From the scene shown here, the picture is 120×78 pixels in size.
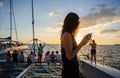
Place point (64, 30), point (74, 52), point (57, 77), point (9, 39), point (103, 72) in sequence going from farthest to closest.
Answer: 1. point (9, 39)
2. point (57, 77)
3. point (103, 72)
4. point (64, 30)
5. point (74, 52)

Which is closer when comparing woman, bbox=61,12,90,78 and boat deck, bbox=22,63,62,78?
woman, bbox=61,12,90,78

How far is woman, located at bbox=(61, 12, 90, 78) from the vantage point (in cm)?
370

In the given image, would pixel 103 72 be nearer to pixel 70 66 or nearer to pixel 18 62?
pixel 70 66

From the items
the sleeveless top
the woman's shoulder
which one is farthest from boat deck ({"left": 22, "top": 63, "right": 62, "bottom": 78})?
the woman's shoulder

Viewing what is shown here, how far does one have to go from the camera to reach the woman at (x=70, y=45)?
3701 millimetres

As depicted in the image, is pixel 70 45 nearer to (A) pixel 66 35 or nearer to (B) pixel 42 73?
(A) pixel 66 35

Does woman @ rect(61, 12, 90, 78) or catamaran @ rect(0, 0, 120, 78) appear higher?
woman @ rect(61, 12, 90, 78)

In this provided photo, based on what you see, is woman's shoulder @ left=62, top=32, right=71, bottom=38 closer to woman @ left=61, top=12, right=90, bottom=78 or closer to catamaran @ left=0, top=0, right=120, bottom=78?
woman @ left=61, top=12, right=90, bottom=78

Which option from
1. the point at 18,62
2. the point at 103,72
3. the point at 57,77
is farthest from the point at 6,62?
the point at 103,72

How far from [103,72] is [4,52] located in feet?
122

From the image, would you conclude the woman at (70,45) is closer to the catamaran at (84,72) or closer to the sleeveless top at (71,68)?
the sleeveless top at (71,68)

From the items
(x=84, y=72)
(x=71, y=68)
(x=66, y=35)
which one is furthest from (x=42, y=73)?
(x=66, y=35)

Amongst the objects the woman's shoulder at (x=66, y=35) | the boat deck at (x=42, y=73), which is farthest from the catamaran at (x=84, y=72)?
the woman's shoulder at (x=66, y=35)

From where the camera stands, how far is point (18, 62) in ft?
77.2
